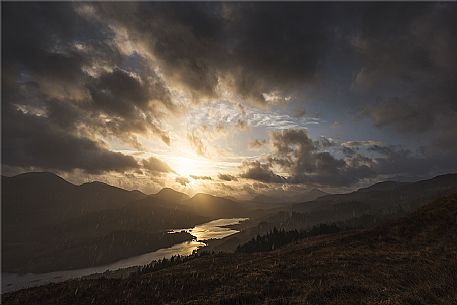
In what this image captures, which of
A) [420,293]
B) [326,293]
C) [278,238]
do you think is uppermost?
[420,293]

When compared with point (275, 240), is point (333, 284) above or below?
above

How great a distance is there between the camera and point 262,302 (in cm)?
1956

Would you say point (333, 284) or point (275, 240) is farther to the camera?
point (275, 240)

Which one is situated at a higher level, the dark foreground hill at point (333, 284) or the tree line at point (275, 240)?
the dark foreground hill at point (333, 284)

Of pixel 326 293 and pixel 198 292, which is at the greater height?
pixel 326 293

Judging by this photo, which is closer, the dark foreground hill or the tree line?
the dark foreground hill

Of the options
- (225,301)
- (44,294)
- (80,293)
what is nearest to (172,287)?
(225,301)

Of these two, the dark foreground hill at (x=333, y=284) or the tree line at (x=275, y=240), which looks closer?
the dark foreground hill at (x=333, y=284)

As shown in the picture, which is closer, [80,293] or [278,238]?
[80,293]

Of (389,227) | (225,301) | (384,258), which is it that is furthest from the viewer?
(389,227)

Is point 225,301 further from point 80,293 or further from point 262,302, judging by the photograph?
point 80,293

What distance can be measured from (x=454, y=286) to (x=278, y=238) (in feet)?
469

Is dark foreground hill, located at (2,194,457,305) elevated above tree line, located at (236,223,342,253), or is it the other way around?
dark foreground hill, located at (2,194,457,305)

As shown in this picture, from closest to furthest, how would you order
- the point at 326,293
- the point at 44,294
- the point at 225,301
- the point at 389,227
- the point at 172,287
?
the point at 326,293 < the point at 225,301 < the point at 172,287 < the point at 44,294 < the point at 389,227
